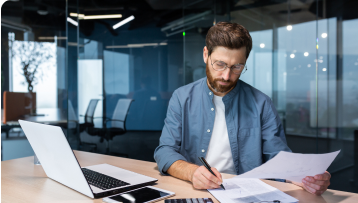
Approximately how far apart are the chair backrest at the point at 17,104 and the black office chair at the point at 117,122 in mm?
1150

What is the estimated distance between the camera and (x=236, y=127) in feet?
5.17

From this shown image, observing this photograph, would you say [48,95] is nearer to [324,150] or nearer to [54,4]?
[54,4]

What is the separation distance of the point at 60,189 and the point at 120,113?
10.8 ft

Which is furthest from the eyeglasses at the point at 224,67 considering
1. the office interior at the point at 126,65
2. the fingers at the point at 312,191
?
the office interior at the point at 126,65

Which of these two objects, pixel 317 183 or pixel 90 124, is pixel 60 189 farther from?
pixel 90 124

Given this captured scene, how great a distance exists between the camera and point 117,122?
4.42 m

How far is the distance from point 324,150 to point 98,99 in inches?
131

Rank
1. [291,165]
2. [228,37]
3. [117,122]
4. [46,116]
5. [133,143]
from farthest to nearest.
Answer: [133,143] < [117,122] < [46,116] < [228,37] < [291,165]

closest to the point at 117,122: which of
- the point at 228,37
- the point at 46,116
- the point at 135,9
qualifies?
the point at 46,116

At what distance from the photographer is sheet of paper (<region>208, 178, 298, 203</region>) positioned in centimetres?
99

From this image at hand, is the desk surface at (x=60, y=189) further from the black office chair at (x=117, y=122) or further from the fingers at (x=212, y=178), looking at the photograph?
the black office chair at (x=117, y=122)

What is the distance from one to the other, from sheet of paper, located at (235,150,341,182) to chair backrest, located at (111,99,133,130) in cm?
353

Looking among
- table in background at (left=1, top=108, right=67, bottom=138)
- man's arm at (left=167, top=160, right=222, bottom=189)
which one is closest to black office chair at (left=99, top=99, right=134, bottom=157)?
table in background at (left=1, top=108, right=67, bottom=138)

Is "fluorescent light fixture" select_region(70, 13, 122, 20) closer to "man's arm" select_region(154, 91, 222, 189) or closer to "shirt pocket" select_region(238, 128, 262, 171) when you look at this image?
"man's arm" select_region(154, 91, 222, 189)
